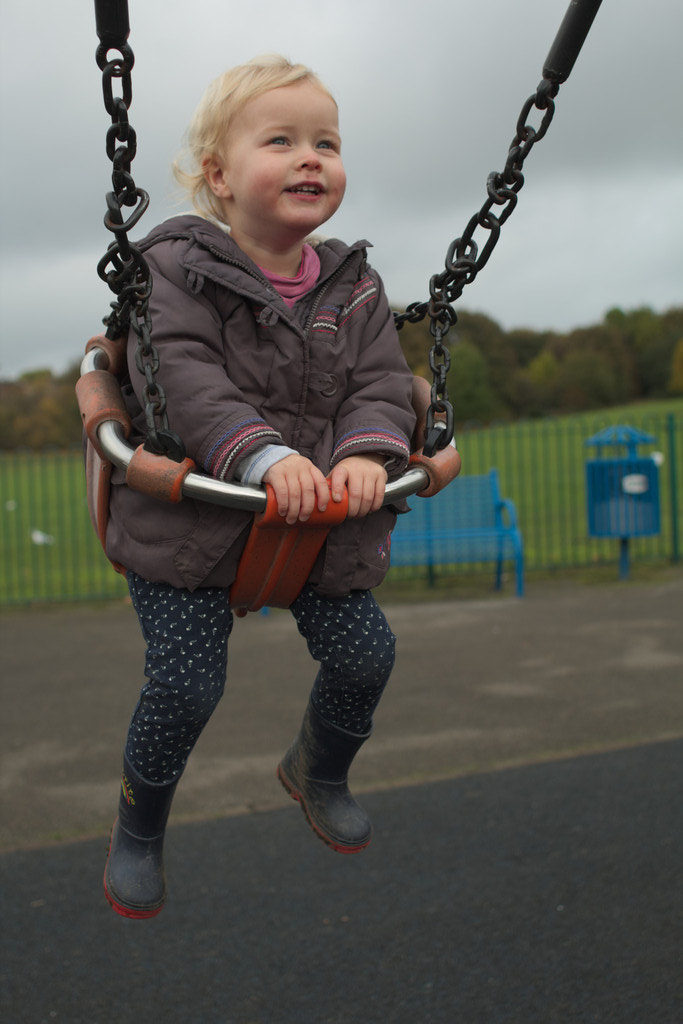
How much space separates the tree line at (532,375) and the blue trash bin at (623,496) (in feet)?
63.7

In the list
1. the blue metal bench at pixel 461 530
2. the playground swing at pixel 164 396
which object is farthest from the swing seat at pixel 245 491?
the blue metal bench at pixel 461 530

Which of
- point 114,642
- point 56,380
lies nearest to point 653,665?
point 114,642

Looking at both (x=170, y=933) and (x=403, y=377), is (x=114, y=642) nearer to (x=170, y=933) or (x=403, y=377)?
(x=170, y=933)

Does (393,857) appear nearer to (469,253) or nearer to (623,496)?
(469,253)

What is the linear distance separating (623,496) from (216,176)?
738cm

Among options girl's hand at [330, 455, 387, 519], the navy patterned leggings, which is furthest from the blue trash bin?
girl's hand at [330, 455, 387, 519]

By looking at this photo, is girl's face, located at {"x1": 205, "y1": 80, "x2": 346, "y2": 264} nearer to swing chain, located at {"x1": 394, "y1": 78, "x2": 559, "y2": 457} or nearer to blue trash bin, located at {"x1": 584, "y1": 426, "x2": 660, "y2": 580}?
swing chain, located at {"x1": 394, "y1": 78, "x2": 559, "y2": 457}

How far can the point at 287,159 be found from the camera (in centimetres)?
192

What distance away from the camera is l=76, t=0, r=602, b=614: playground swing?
67.9 inches

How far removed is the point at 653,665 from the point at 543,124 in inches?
Result: 198

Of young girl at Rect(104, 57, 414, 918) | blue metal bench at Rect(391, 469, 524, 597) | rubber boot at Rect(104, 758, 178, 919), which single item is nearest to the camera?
young girl at Rect(104, 57, 414, 918)

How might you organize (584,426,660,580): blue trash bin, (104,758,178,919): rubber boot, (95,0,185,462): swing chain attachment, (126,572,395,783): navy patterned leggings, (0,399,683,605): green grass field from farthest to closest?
(0,399,683,605): green grass field < (584,426,660,580): blue trash bin < (104,758,178,919): rubber boot < (126,572,395,783): navy patterned leggings < (95,0,185,462): swing chain attachment

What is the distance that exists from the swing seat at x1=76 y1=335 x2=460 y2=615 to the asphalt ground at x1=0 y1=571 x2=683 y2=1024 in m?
1.55

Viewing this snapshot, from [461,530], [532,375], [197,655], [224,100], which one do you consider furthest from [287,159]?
[532,375]
